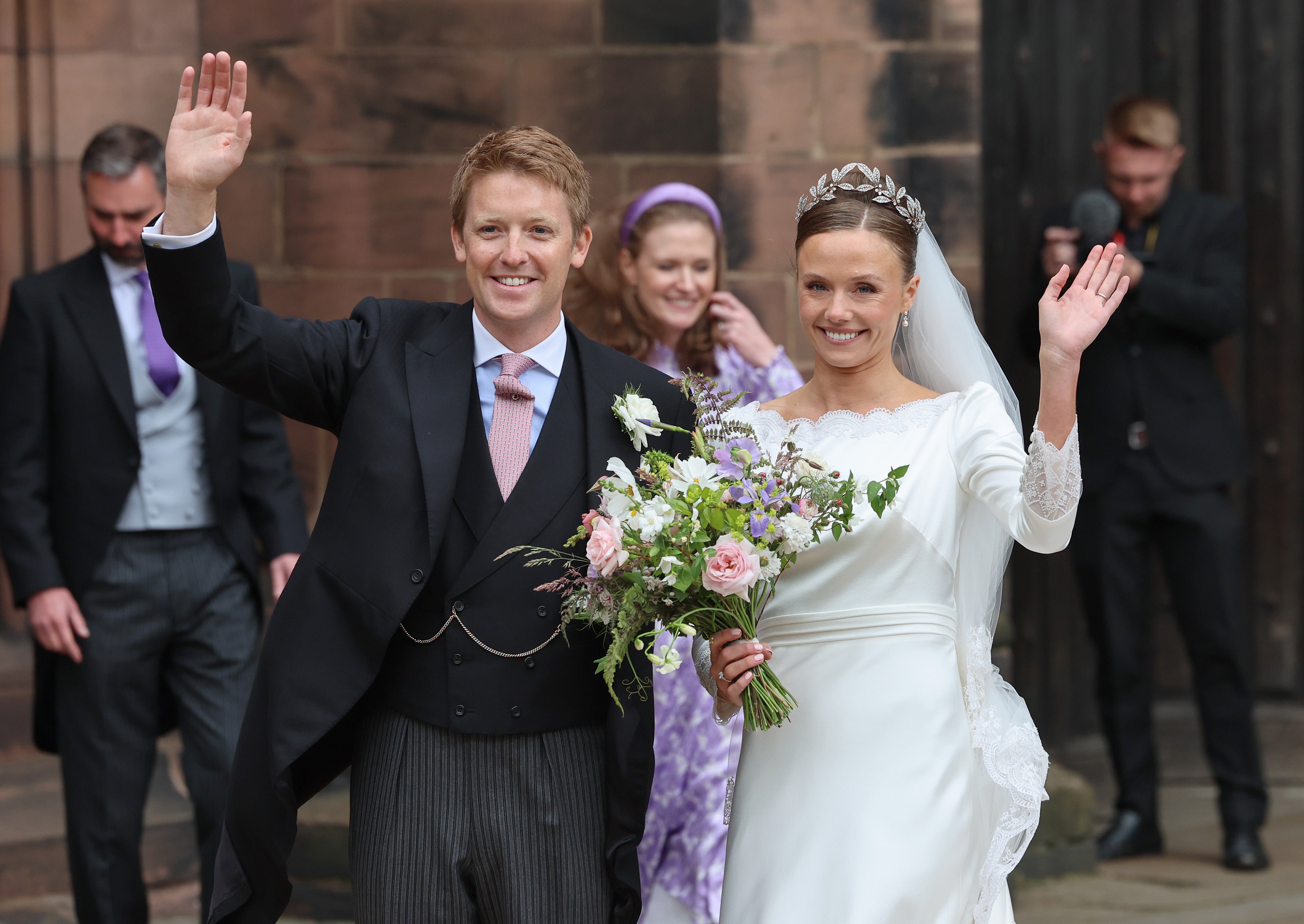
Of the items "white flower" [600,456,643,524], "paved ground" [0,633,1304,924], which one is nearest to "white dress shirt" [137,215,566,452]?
"white flower" [600,456,643,524]

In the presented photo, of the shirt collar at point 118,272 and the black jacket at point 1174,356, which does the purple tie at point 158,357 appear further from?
the black jacket at point 1174,356

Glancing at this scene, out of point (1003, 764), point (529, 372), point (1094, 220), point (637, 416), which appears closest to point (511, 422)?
point (529, 372)

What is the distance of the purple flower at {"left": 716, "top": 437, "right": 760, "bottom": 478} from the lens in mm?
2691

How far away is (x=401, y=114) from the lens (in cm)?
575

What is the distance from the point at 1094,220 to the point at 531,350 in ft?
10.7

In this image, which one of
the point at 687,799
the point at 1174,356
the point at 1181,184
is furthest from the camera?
the point at 1181,184

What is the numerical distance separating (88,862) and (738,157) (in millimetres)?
3141

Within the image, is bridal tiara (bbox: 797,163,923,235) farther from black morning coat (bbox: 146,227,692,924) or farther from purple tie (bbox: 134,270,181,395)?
purple tie (bbox: 134,270,181,395)

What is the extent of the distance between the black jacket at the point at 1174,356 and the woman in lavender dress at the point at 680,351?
5.01 ft

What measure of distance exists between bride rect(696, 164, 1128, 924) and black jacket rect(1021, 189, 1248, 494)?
2702mm

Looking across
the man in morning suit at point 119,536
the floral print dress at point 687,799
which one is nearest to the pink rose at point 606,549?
the floral print dress at point 687,799

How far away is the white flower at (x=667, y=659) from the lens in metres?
2.62

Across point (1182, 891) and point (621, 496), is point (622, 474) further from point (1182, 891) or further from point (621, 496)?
point (1182, 891)

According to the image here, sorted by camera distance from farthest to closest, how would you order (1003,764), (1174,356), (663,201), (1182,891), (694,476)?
(1174,356)
(1182,891)
(663,201)
(1003,764)
(694,476)
